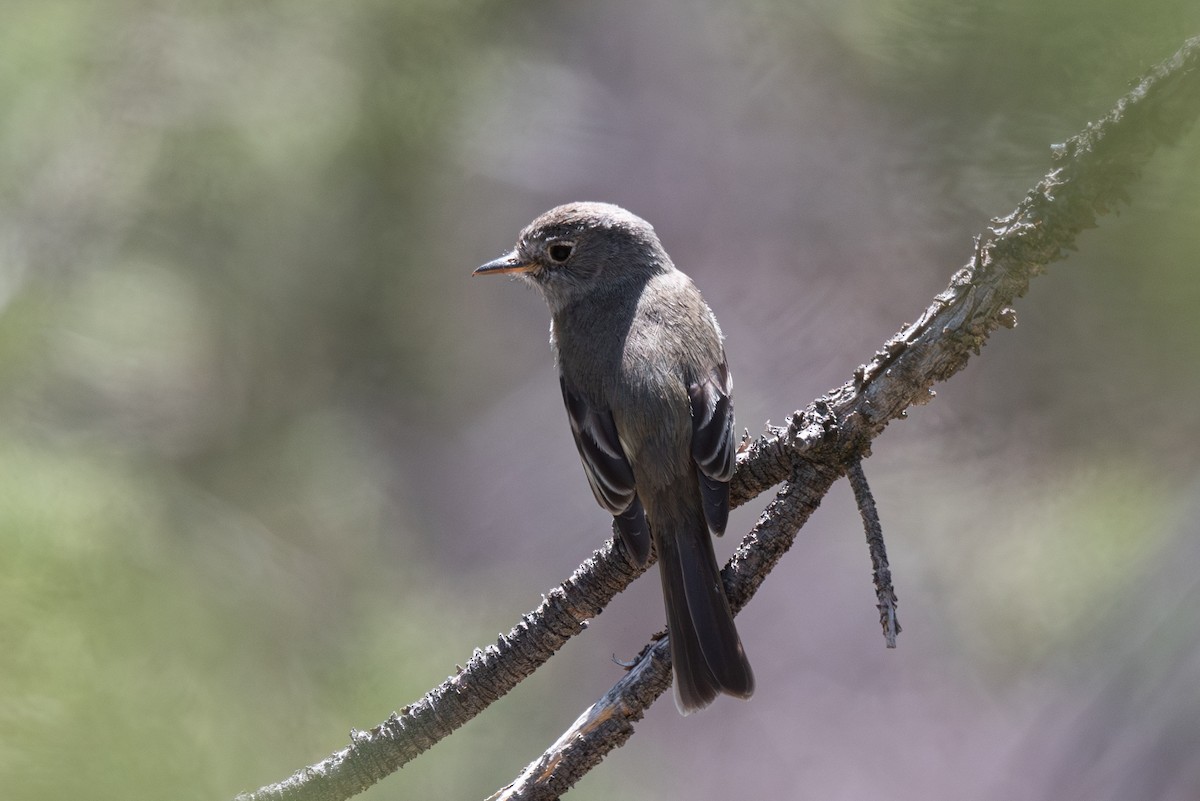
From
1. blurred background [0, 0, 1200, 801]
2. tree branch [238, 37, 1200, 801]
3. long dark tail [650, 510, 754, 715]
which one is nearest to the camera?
blurred background [0, 0, 1200, 801]

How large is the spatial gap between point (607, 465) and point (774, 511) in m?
0.87

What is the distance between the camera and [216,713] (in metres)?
1.54

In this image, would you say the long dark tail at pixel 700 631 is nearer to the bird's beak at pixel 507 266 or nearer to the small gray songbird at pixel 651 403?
the small gray songbird at pixel 651 403

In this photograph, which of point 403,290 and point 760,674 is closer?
point 403,290

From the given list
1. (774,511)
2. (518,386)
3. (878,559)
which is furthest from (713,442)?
(518,386)

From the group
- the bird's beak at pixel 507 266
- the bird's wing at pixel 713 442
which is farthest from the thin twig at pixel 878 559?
the bird's beak at pixel 507 266

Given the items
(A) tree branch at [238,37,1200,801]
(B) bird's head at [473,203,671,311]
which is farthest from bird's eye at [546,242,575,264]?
(A) tree branch at [238,37,1200,801]

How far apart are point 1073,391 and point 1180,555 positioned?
0.38m

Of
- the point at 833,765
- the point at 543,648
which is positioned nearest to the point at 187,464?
the point at 543,648

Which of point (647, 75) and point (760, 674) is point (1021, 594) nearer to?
point (760, 674)

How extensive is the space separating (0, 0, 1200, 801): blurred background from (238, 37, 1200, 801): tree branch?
90 mm

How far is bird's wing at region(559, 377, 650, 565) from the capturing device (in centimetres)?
246

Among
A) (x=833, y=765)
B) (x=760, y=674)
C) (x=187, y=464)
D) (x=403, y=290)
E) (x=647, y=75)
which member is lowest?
(x=833, y=765)

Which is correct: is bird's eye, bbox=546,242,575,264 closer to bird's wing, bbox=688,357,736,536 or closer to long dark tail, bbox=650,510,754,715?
bird's wing, bbox=688,357,736,536
